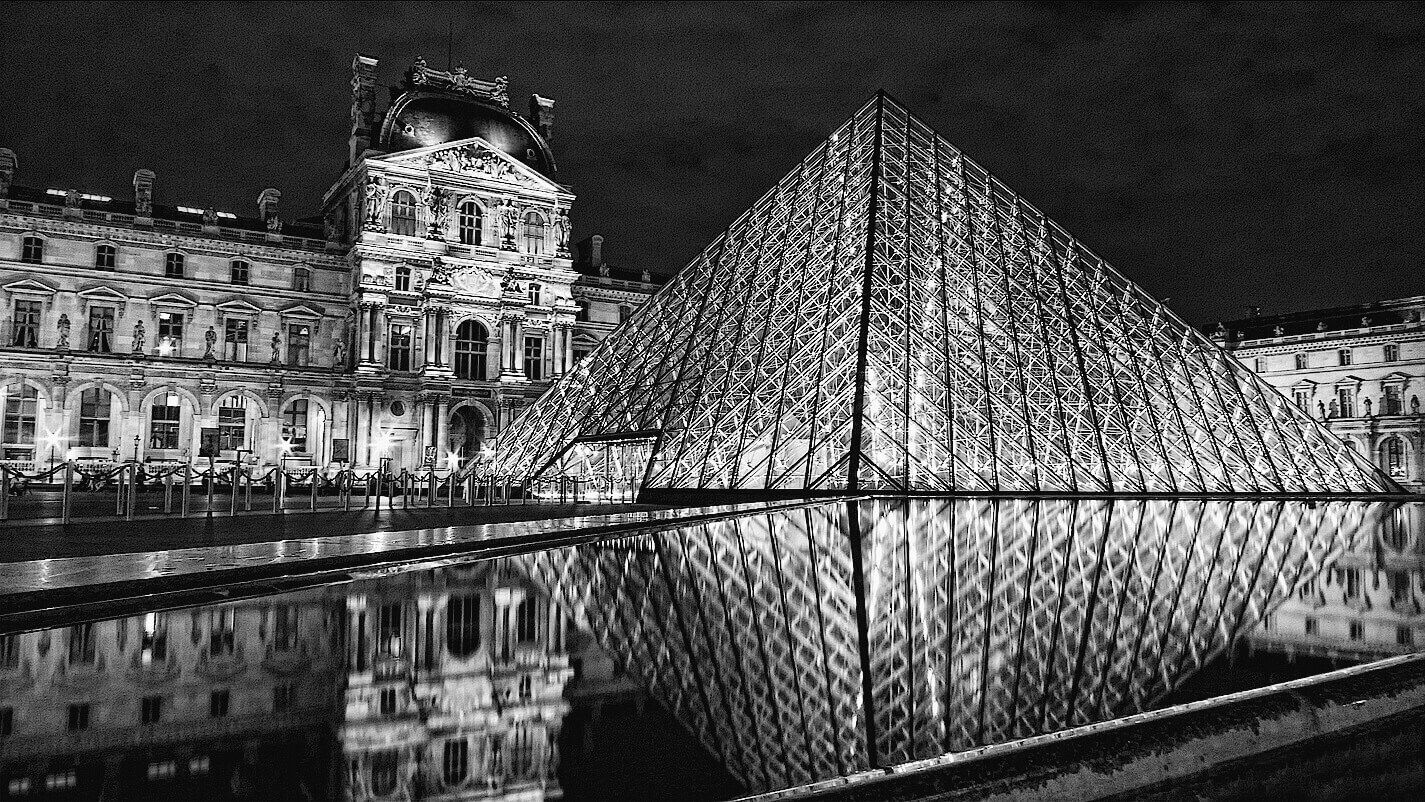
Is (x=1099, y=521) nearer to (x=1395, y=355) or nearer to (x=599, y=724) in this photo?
(x=599, y=724)

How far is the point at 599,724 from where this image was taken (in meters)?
2.89

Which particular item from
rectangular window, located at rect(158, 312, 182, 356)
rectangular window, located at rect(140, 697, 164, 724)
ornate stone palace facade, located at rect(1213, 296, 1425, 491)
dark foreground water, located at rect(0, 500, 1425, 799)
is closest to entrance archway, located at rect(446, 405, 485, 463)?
rectangular window, located at rect(158, 312, 182, 356)

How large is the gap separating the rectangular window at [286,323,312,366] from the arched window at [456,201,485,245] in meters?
6.79

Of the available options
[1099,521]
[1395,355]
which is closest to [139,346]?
[1099,521]

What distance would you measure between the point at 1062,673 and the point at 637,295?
138 feet

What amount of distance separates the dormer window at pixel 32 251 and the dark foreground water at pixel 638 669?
33247 mm

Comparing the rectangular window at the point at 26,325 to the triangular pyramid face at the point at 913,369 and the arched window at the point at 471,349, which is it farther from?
the triangular pyramid face at the point at 913,369

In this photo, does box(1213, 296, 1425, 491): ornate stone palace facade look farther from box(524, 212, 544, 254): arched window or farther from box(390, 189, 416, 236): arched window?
box(390, 189, 416, 236): arched window

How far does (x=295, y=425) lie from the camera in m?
35.2

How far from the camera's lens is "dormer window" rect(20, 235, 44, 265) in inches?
1300

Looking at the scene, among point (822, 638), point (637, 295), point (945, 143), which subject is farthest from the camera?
point (637, 295)

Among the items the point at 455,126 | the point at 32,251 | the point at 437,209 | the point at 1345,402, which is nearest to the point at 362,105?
the point at 455,126

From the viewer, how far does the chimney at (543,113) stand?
144ft

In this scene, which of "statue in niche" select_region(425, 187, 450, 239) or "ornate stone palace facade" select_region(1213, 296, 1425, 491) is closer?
"statue in niche" select_region(425, 187, 450, 239)
